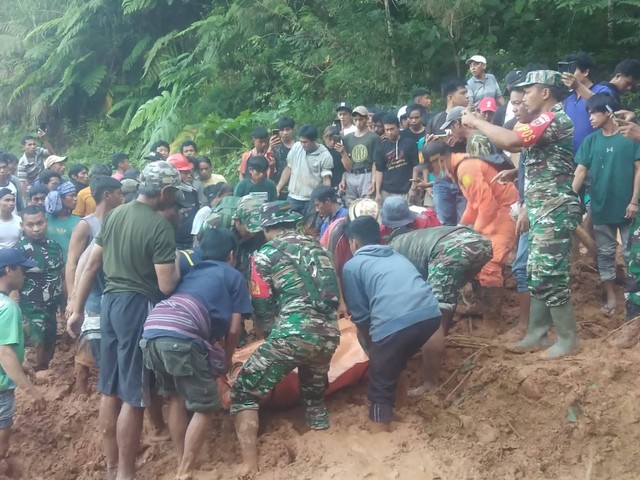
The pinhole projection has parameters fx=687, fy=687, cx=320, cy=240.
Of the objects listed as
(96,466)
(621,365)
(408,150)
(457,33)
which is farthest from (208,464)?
(457,33)

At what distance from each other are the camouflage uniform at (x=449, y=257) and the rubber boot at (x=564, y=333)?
689mm

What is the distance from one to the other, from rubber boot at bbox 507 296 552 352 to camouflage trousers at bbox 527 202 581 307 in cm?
43

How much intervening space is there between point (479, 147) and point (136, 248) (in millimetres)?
3188

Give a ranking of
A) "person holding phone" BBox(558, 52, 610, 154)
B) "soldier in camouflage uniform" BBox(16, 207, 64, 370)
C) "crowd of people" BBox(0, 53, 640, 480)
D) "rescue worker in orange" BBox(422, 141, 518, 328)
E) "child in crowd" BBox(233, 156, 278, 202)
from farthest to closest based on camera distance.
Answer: "child in crowd" BBox(233, 156, 278, 202)
"soldier in camouflage uniform" BBox(16, 207, 64, 370)
"person holding phone" BBox(558, 52, 610, 154)
"rescue worker in orange" BBox(422, 141, 518, 328)
"crowd of people" BBox(0, 53, 640, 480)

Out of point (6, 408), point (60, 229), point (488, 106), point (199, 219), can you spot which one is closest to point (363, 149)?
point (488, 106)

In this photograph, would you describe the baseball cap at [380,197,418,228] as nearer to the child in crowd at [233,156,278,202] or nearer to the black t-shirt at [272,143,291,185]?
the child in crowd at [233,156,278,202]

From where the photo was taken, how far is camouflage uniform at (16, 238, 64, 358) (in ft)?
22.5

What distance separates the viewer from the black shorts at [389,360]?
4.75 m

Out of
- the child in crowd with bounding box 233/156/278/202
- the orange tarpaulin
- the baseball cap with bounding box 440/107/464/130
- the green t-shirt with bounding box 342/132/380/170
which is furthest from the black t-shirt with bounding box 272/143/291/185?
the orange tarpaulin

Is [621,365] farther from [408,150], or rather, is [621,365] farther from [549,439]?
[408,150]

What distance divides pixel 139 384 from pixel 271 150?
5.48 metres

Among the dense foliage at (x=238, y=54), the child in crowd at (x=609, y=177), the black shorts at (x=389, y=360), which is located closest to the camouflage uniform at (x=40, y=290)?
the black shorts at (x=389, y=360)

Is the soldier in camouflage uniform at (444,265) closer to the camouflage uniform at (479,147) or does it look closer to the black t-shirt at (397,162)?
the camouflage uniform at (479,147)

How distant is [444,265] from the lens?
5.36m
